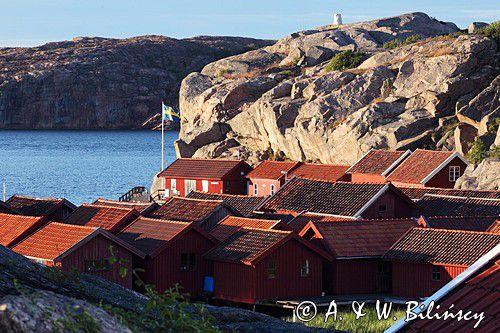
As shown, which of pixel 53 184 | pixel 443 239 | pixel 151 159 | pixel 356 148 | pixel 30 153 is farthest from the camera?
pixel 30 153

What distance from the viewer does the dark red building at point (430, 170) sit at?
199 feet

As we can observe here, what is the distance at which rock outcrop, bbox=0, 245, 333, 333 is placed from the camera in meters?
5.81

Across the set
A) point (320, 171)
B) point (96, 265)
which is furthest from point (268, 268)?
point (320, 171)

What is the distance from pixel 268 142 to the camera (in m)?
90.4

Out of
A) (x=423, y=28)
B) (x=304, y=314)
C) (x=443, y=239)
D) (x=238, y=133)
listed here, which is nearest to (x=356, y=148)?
(x=238, y=133)

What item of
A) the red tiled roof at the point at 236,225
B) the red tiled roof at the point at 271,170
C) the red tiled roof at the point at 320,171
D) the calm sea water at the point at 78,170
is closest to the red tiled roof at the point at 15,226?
the red tiled roof at the point at 236,225

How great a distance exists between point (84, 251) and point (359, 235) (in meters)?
10.3

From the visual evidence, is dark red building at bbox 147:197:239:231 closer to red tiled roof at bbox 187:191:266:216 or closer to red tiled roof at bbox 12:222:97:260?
red tiled roof at bbox 187:191:266:216

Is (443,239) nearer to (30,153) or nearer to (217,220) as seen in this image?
(217,220)

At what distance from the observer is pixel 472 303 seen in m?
9.92

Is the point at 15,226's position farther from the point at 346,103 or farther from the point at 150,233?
the point at 346,103

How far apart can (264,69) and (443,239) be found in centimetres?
6999

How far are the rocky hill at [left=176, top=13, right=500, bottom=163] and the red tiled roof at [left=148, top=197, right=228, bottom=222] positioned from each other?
101 ft

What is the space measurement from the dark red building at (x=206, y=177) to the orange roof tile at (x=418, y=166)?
14.4m
